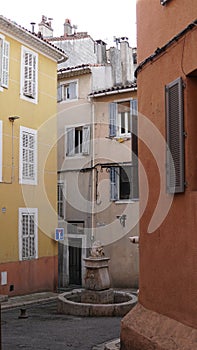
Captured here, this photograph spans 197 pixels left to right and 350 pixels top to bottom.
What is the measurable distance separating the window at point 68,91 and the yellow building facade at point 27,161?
11.9ft

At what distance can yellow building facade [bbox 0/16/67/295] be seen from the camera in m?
18.0

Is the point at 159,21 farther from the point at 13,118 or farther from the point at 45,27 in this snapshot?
the point at 45,27

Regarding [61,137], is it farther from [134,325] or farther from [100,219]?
[134,325]

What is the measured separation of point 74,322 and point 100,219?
10748 mm

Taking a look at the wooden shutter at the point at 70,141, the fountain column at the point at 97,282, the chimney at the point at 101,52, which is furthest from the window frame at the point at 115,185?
the fountain column at the point at 97,282

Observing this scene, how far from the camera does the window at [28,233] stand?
18641mm

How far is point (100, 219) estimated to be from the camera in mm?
23438

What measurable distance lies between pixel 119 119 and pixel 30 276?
8232 mm

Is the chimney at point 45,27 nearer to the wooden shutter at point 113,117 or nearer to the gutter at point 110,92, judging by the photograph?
the gutter at point 110,92

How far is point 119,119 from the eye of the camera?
23422mm

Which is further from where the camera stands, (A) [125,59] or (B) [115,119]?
(A) [125,59]

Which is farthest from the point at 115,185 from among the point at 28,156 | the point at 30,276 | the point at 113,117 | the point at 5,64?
the point at 5,64

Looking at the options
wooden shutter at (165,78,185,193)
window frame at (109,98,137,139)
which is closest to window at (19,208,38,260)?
window frame at (109,98,137,139)

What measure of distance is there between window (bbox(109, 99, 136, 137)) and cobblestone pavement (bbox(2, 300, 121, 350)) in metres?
10.1
